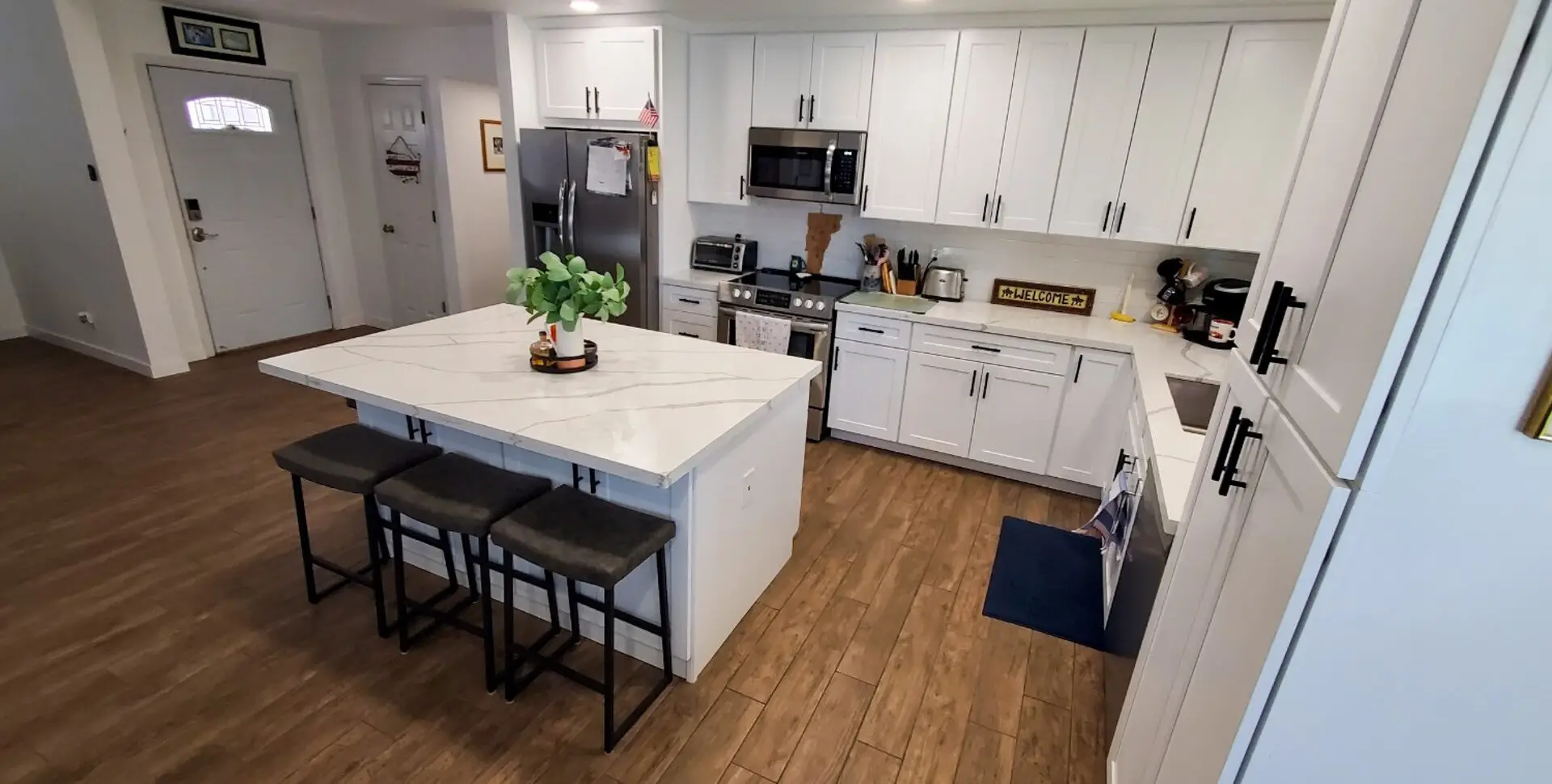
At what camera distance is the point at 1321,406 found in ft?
2.88

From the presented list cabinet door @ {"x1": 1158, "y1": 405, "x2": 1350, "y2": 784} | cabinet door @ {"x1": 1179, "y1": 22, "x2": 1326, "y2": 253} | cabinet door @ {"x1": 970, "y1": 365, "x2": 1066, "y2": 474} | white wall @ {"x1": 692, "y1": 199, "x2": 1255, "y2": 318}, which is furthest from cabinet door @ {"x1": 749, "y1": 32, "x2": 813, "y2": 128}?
cabinet door @ {"x1": 1158, "y1": 405, "x2": 1350, "y2": 784}

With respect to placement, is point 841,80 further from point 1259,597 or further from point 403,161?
point 403,161

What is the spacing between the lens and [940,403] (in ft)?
11.6

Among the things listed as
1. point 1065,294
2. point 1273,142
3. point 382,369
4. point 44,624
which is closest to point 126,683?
point 44,624

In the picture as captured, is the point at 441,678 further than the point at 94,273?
No

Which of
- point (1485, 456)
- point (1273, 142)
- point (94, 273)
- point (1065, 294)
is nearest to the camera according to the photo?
point (1485, 456)

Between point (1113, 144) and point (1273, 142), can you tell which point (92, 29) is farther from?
point (1273, 142)

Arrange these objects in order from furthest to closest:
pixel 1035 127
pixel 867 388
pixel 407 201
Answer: pixel 407 201 < pixel 867 388 < pixel 1035 127

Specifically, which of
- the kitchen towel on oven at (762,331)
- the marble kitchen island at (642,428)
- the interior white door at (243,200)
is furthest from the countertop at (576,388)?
the interior white door at (243,200)

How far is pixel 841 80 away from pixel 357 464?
9.67ft

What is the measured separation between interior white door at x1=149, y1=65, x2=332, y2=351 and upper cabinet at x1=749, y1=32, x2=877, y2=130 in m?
3.87

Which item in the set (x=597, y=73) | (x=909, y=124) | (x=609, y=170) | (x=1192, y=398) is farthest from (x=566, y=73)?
(x=1192, y=398)

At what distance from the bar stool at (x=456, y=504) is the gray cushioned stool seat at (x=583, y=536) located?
0.24ft

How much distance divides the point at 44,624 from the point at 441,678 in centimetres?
142
